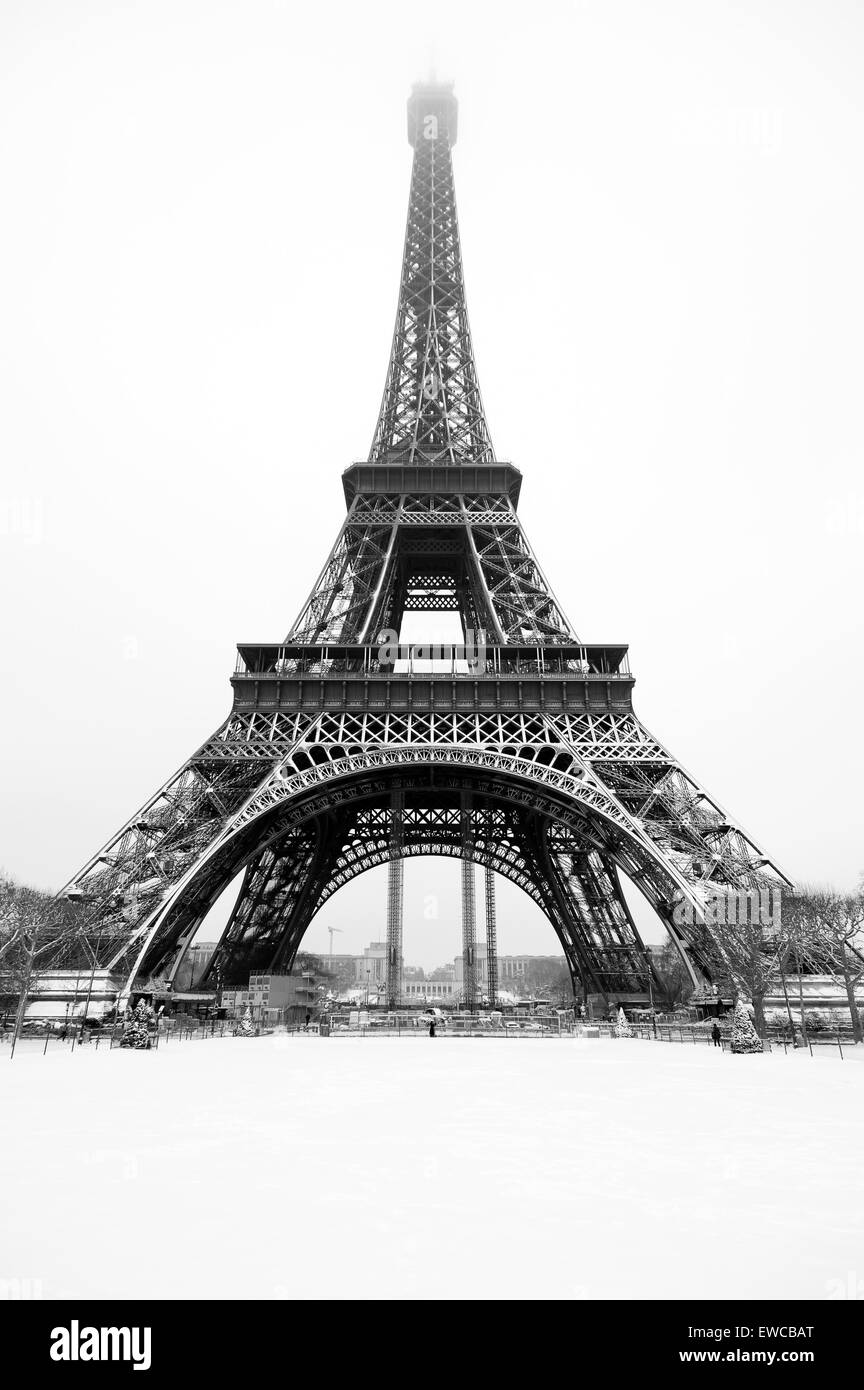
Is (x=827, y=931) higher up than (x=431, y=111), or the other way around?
(x=431, y=111)

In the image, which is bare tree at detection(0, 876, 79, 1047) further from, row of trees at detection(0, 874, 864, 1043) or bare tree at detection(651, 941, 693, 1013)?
bare tree at detection(651, 941, 693, 1013)

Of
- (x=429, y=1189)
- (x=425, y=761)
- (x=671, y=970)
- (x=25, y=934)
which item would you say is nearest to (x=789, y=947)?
(x=425, y=761)

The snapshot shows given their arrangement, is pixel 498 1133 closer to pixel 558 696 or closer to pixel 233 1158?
pixel 233 1158

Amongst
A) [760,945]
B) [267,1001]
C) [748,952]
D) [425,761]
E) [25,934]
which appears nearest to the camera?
[25,934]

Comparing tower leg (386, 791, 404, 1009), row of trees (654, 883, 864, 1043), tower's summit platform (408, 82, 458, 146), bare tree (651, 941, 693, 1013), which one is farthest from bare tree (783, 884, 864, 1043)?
tower's summit platform (408, 82, 458, 146)

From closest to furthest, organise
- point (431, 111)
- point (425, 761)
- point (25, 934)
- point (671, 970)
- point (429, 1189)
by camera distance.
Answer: point (429, 1189), point (25, 934), point (425, 761), point (431, 111), point (671, 970)

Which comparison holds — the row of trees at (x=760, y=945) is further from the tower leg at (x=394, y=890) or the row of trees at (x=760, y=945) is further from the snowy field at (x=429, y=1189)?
the tower leg at (x=394, y=890)

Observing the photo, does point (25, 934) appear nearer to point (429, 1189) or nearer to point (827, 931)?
point (429, 1189)
